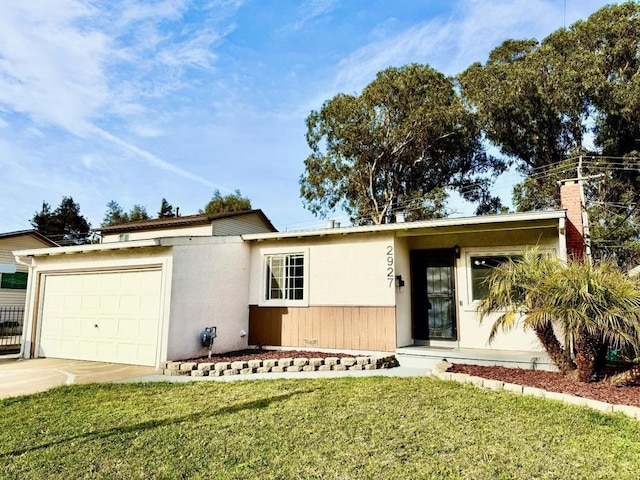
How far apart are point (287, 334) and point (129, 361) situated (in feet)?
11.5

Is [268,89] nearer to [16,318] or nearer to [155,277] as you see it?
[155,277]

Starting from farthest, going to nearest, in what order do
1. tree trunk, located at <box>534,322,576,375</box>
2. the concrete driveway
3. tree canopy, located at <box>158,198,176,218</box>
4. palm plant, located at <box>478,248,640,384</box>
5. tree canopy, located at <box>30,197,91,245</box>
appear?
tree canopy, located at <box>158,198,176,218</box> < tree canopy, located at <box>30,197,91,245</box> < the concrete driveway < tree trunk, located at <box>534,322,576,375</box> < palm plant, located at <box>478,248,640,384</box>

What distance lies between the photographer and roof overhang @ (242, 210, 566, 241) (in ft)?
24.2

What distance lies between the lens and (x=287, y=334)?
9.30 m

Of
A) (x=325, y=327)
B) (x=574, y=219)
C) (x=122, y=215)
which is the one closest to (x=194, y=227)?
(x=325, y=327)

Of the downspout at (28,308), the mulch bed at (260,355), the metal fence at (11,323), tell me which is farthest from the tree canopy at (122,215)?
the mulch bed at (260,355)

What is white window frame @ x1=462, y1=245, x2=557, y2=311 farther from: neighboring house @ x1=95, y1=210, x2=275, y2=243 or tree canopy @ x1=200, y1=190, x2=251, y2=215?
tree canopy @ x1=200, y1=190, x2=251, y2=215

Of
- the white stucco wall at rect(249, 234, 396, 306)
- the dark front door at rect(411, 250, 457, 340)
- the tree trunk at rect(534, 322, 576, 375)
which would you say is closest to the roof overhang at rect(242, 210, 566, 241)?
the white stucco wall at rect(249, 234, 396, 306)

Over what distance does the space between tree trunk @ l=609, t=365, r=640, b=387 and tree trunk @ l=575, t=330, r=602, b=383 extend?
10.6 inches

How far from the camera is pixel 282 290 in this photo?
379 inches

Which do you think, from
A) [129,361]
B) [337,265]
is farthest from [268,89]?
[129,361]

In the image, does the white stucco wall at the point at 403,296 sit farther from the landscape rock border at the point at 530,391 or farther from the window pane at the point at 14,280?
the window pane at the point at 14,280

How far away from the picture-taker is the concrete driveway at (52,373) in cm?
662

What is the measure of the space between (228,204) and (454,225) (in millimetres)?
30285
